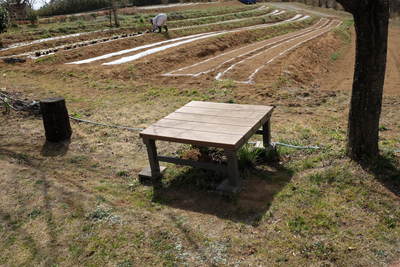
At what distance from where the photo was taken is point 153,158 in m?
5.05

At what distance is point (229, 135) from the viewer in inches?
175

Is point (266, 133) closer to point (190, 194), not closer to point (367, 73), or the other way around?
point (190, 194)

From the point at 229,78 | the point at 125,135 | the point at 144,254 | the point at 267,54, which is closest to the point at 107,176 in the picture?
the point at 125,135

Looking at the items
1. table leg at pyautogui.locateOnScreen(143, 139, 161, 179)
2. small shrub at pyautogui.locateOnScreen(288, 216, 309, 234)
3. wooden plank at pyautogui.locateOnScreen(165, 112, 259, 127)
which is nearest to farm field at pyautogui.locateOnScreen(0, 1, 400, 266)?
small shrub at pyautogui.locateOnScreen(288, 216, 309, 234)

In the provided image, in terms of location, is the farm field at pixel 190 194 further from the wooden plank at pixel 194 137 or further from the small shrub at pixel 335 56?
the small shrub at pixel 335 56

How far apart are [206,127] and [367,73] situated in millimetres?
1960

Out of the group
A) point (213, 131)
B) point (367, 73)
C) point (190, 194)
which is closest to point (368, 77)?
point (367, 73)

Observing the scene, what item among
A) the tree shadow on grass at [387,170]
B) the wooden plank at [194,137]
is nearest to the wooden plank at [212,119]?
the wooden plank at [194,137]

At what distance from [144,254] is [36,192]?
2024mm

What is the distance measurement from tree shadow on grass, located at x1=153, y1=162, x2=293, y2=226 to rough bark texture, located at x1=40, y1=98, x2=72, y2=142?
2.42 metres

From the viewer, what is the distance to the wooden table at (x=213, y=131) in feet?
14.4

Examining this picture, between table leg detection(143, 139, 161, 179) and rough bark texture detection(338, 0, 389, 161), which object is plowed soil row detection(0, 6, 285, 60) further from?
rough bark texture detection(338, 0, 389, 161)

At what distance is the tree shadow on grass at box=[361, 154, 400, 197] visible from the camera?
4316 millimetres

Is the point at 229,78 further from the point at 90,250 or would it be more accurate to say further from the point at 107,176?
the point at 90,250
